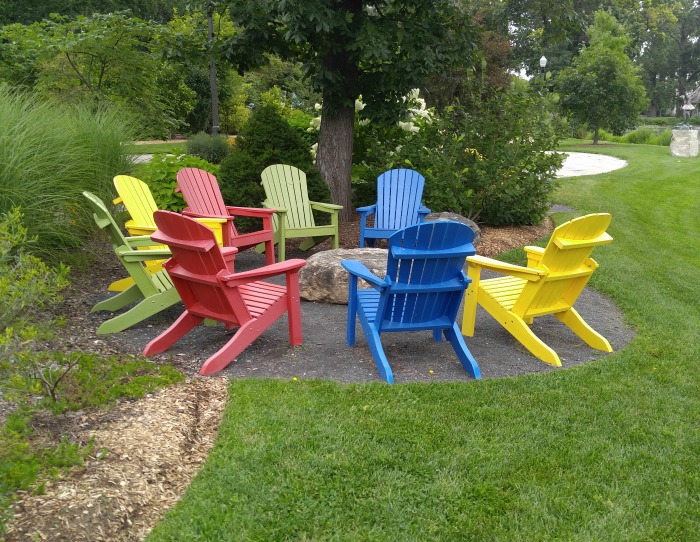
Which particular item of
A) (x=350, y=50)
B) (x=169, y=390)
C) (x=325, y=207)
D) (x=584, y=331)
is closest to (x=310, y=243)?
(x=325, y=207)

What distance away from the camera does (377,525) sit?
2.49 m

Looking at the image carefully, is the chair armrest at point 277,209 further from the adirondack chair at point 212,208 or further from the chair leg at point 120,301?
the chair leg at point 120,301

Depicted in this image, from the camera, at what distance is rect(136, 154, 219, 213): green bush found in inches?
284

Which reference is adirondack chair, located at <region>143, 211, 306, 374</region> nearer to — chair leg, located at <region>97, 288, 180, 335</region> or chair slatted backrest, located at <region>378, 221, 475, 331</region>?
chair leg, located at <region>97, 288, 180, 335</region>

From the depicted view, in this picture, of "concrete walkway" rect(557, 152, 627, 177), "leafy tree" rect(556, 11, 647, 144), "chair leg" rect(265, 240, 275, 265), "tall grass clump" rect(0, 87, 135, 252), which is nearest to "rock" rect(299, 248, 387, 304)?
"chair leg" rect(265, 240, 275, 265)

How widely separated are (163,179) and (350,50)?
2.54m

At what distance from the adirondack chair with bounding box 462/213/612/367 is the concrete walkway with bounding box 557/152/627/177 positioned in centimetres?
1064

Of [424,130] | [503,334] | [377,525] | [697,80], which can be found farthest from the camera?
[697,80]

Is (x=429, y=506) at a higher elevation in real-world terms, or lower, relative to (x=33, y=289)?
lower

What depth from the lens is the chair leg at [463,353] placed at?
12.8 feet

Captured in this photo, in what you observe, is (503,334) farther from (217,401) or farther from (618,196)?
(618,196)

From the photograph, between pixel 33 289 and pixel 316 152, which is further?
pixel 316 152

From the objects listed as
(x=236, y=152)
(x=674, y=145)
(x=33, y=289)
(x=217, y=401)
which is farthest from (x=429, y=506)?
(x=674, y=145)

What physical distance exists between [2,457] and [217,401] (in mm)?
1122
